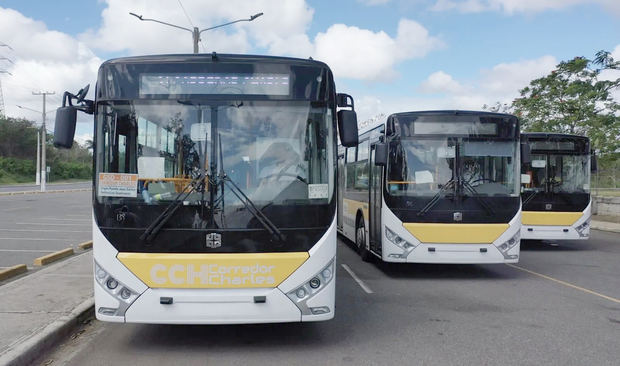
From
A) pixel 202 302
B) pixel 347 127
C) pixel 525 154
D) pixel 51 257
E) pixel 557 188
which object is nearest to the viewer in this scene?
pixel 202 302

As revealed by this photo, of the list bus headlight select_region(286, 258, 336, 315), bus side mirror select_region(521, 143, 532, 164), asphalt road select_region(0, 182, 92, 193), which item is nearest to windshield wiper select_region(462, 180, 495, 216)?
bus side mirror select_region(521, 143, 532, 164)

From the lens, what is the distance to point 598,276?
10750 millimetres

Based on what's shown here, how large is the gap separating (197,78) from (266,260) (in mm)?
1979

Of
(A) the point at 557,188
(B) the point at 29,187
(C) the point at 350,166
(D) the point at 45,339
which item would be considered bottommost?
(D) the point at 45,339

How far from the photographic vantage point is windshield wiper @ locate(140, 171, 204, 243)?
5602 mm

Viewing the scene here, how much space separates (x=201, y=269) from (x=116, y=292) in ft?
2.91

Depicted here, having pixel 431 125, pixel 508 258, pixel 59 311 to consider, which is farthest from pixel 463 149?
pixel 59 311

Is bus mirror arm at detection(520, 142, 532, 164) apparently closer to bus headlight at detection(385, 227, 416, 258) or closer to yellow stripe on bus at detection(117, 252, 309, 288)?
bus headlight at detection(385, 227, 416, 258)

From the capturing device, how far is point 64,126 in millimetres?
5844

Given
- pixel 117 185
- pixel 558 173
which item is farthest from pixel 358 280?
pixel 558 173

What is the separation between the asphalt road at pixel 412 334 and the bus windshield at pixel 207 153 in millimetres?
1535

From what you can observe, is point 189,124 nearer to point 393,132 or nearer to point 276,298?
point 276,298

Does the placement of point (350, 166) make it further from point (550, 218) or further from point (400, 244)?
point (550, 218)

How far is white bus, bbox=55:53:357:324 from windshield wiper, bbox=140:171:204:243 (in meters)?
0.01
